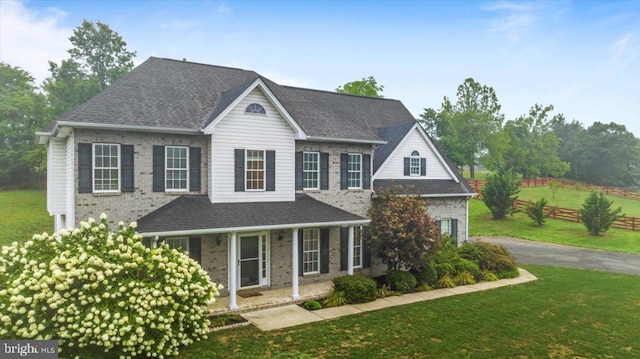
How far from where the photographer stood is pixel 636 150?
70750 millimetres

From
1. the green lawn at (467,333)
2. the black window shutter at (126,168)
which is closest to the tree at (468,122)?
the green lawn at (467,333)

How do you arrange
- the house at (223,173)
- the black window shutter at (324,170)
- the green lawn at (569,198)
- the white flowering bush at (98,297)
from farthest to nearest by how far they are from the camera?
the green lawn at (569,198) < the black window shutter at (324,170) < the house at (223,173) < the white flowering bush at (98,297)

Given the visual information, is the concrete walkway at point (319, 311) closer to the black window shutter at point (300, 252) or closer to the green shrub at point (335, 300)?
the green shrub at point (335, 300)

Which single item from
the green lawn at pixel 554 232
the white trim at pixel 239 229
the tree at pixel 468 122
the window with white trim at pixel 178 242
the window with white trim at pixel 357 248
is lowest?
the green lawn at pixel 554 232

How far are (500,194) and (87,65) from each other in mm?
47848

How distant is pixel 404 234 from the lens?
15727 millimetres

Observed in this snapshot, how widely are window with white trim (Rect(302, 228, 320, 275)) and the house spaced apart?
0.05 m

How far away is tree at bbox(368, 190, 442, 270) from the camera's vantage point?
1584 centimetres

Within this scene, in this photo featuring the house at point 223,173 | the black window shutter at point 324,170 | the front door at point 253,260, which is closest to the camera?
the house at point 223,173

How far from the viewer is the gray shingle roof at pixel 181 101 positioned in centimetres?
1352

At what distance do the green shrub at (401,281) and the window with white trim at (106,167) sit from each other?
36.2 ft

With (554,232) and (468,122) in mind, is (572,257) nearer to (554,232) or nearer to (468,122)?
(554,232)

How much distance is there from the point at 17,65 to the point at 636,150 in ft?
327

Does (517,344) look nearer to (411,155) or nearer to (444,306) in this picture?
(444,306)
